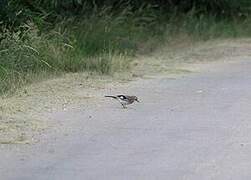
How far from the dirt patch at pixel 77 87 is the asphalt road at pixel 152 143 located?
14.6 inches

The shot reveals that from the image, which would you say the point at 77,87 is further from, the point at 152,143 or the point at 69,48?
the point at 152,143

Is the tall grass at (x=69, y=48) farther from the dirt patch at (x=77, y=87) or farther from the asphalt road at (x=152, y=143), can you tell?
the asphalt road at (x=152, y=143)

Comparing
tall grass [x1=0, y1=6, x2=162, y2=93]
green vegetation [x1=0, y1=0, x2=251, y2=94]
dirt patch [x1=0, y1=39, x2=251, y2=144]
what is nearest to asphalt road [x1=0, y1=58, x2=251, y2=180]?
dirt patch [x1=0, y1=39, x2=251, y2=144]

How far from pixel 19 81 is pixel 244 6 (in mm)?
14483

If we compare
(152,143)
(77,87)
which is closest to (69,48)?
(77,87)

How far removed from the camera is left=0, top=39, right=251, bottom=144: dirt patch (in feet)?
32.1

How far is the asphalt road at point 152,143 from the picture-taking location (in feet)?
25.3

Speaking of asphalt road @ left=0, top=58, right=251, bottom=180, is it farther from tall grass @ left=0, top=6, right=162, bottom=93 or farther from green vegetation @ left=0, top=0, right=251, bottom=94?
green vegetation @ left=0, top=0, right=251, bottom=94

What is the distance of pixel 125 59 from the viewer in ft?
52.5

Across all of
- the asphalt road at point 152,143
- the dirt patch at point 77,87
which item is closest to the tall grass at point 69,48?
the dirt patch at point 77,87

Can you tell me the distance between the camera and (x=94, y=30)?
18.6m

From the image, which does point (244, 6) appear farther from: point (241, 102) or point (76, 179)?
point (76, 179)

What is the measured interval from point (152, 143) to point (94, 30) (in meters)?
9.88

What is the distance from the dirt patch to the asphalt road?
372mm
